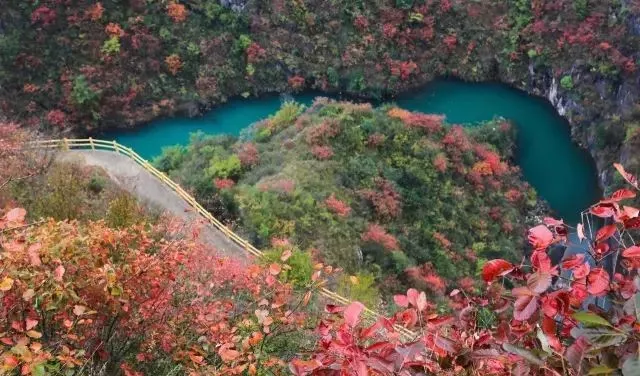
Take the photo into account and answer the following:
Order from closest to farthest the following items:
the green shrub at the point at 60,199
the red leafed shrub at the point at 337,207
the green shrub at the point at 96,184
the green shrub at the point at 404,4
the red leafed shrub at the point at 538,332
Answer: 1. the red leafed shrub at the point at 538,332
2. the green shrub at the point at 60,199
3. the green shrub at the point at 96,184
4. the red leafed shrub at the point at 337,207
5. the green shrub at the point at 404,4

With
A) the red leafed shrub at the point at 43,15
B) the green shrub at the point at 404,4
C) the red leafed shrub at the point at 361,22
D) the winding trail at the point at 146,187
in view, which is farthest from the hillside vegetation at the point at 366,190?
the red leafed shrub at the point at 43,15

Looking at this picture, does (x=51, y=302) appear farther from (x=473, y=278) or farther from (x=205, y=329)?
(x=473, y=278)

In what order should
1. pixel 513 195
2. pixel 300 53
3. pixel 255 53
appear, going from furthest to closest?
pixel 300 53 → pixel 255 53 → pixel 513 195

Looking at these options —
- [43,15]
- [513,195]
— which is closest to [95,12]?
[43,15]

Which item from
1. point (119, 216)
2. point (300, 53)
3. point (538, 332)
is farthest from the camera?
point (300, 53)

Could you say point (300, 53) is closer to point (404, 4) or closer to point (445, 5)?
point (404, 4)

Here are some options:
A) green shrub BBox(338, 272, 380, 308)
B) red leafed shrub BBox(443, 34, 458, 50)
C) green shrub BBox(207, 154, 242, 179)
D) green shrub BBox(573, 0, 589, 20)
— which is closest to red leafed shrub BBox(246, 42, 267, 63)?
red leafed shrub BBox(443, 34, 458, 50)

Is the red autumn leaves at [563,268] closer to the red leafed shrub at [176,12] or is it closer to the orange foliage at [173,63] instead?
the orange foliage at [173,63]

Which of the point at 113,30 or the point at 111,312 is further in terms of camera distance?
the point at 113,30
